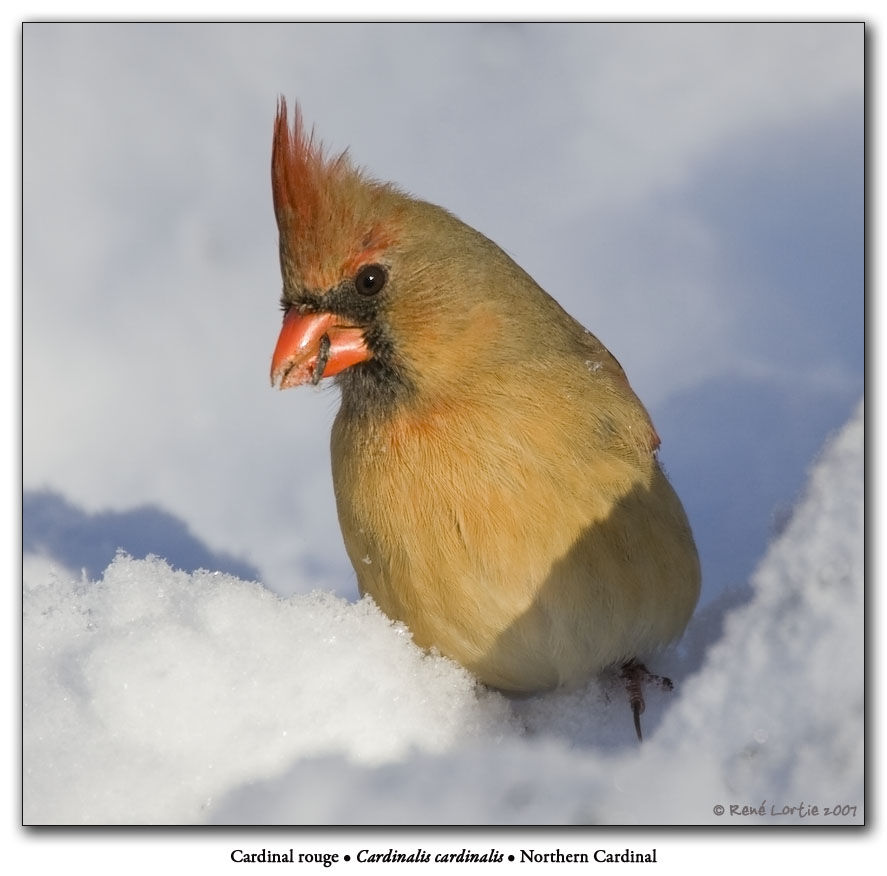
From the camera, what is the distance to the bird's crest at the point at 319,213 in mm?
2012

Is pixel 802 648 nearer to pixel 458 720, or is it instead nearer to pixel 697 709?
pixel 697 709

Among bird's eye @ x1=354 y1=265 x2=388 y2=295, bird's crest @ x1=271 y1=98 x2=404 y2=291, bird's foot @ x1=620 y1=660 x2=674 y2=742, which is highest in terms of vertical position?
bird's crest @ x1=271 y1=98 x2=404 y2=291

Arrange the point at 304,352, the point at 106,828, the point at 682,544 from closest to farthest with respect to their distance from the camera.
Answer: the point at 106,828 < the point at 304,352 < the point at 682,544

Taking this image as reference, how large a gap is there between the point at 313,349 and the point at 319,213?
0.81ft

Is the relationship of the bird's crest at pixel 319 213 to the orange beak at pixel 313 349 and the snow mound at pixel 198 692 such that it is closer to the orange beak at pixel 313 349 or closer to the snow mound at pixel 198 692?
the orange beak at pixel 313 349

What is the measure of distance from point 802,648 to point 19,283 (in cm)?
169

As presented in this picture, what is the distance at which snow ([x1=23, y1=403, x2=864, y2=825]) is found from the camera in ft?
5.66

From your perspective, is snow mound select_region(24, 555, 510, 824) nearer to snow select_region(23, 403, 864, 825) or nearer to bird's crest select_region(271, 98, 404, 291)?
snow select_region(23, 403, 864, 825)

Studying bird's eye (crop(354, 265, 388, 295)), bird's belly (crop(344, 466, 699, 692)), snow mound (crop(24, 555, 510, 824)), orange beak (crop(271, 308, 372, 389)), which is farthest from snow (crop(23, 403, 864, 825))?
bird's eye (crop(354, 265, 388, 295))

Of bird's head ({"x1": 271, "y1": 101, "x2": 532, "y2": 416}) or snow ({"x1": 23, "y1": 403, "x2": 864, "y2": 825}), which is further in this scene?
bird's head ({"x1": 271, "y1": 101, "x2": 532, "y2": 416})

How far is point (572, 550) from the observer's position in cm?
201

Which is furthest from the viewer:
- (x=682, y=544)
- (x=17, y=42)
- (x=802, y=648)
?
(x=17, y=42)

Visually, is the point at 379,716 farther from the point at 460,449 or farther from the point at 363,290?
the point at 363,290

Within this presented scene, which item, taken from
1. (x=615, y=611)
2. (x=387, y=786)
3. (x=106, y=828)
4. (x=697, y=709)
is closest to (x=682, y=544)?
(x=615, y=611)
